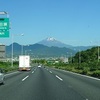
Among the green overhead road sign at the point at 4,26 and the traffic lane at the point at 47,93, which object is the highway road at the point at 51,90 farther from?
the green overhead road sign at the point at 4,26

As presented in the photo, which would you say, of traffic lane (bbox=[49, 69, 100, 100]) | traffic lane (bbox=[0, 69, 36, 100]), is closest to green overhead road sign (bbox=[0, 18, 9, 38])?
traffic lane (bbox=[49, 69, 100, 100])

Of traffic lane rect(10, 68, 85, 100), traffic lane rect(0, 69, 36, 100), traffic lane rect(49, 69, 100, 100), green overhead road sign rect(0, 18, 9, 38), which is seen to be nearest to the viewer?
traffic lane rect(10, 68, 85, 100)

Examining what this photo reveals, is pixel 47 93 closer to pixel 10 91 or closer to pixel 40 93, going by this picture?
pixel 40 93

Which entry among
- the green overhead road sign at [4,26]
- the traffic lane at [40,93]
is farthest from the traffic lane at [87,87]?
the green overhead road sign at [4,26]

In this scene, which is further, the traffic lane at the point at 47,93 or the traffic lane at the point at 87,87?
the traffic lane at the point at 87,87

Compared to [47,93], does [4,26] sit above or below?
above

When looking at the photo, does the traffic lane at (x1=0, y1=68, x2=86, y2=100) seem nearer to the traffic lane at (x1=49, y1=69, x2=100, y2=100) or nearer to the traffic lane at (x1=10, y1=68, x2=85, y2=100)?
the traffic lane at (x1=10, y1=68, x2=85, y2=100)

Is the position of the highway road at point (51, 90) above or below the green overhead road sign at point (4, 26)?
below

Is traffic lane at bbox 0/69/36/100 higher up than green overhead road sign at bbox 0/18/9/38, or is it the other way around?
green overhead road sign at bbox 0/18/9/38

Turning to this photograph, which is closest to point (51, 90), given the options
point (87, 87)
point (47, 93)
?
point (47, 93)

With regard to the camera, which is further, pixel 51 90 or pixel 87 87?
pixel 87 87

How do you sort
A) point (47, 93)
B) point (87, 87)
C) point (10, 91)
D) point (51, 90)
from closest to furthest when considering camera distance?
point (47, 93) < point (10, 91) < point (51, 90) < point (87, 87)

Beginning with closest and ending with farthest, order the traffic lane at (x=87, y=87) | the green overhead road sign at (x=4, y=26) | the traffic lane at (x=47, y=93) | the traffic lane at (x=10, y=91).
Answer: the traffic lane at (x=47, y=93) < the traffic lane at (x=10, y=91) < the traffic lane at (x=87, y=87) < the green overhead road sign at (x=4, y=26)

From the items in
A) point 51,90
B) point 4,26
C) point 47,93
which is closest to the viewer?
point 47,93
